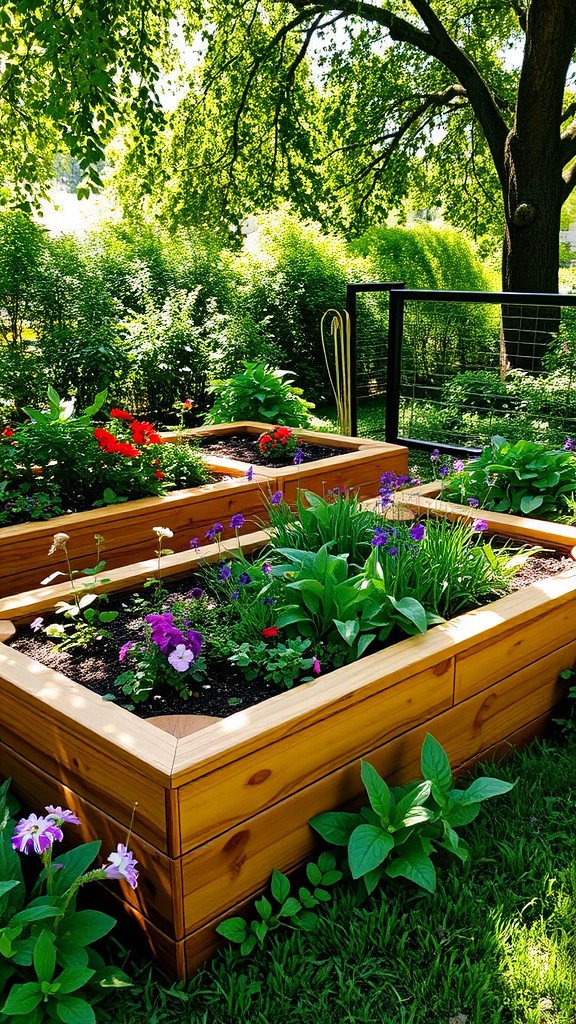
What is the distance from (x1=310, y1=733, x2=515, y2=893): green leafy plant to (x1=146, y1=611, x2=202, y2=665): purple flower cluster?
0.49 metres

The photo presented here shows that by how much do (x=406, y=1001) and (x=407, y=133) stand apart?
1086 cm

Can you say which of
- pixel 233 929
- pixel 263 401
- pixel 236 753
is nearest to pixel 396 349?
pixel 263 401

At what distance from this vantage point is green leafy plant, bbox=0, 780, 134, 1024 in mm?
1419

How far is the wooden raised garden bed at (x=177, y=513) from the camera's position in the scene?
125 inches

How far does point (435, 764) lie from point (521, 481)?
170 centimetres

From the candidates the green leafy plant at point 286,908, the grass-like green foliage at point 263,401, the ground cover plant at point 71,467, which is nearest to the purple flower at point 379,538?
the green leafy plant at point 286,908

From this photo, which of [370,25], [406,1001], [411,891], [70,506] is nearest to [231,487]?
[70,506]

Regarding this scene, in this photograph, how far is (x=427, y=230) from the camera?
13.1m

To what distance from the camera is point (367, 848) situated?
5.84 ft

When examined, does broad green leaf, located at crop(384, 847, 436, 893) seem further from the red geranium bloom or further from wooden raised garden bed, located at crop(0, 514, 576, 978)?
the red geranium bloom

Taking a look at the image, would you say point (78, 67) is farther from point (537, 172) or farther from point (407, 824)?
point (407, 824)

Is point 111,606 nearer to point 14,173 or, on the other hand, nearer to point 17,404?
point 17,404

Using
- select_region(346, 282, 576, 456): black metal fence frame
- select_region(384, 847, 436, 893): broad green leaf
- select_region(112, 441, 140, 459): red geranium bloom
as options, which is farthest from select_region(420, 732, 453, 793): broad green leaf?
select_region(346, 282, 576, 456): black metal fence frame

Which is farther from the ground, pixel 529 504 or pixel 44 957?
pixel 529 504
